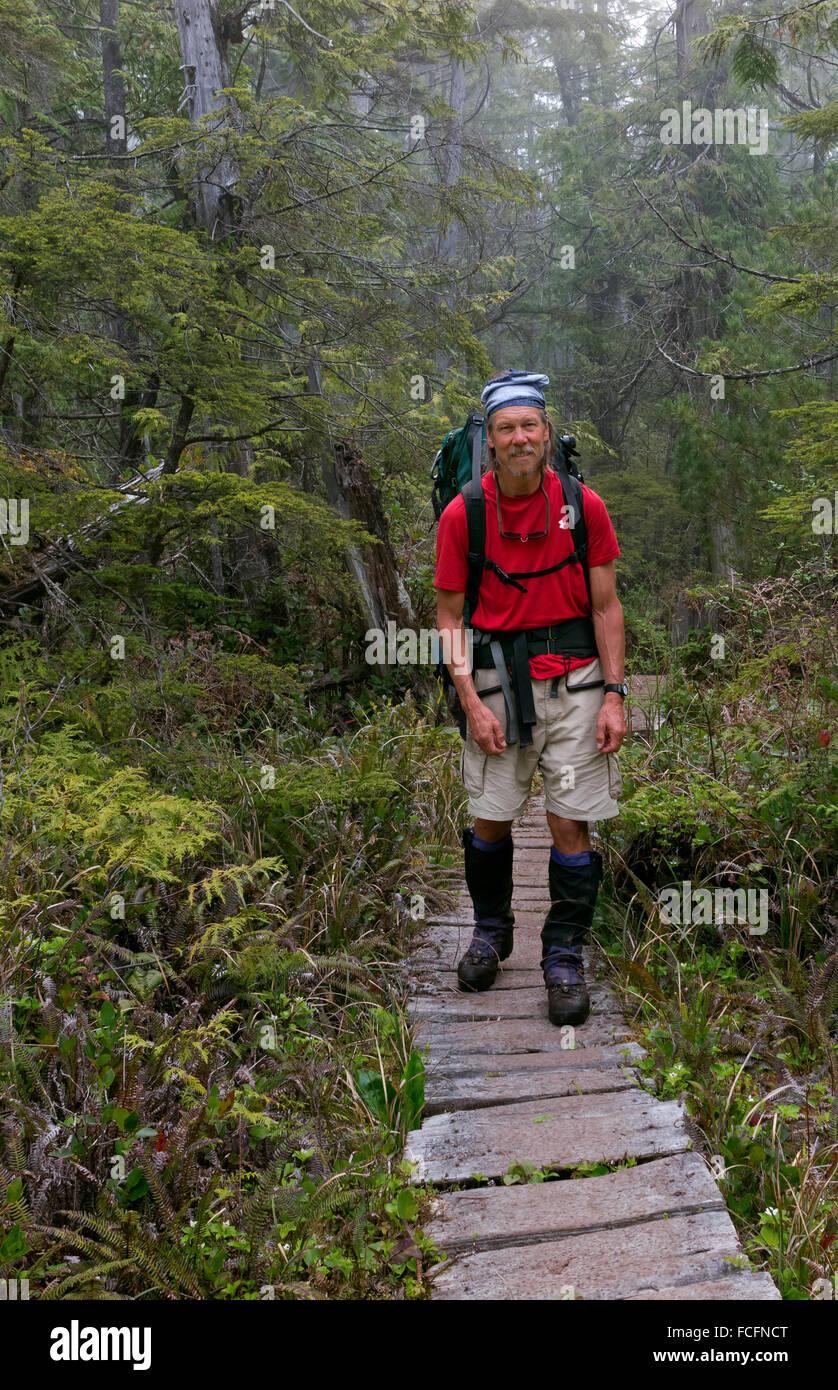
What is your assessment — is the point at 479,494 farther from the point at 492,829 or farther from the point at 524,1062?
the point at 524,1062

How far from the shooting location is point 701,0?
57.2 ft

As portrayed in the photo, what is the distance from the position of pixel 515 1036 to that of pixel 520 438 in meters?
2.24

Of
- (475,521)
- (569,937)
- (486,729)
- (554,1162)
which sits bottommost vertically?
(554,1162)

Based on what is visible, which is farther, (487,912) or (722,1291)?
(487,912)

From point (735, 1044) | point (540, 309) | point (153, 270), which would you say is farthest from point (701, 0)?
point (735, 1044)

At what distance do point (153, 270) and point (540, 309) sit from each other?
1530 cm

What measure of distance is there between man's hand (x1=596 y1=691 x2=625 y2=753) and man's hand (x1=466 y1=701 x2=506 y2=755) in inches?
14.3

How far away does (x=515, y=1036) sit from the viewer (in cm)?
375

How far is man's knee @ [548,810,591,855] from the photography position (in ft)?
12.3

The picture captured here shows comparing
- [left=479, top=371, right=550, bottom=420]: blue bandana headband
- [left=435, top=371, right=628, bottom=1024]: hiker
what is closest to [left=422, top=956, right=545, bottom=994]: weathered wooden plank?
[left=435, top=371, right=628, bottom=1024]: hiker

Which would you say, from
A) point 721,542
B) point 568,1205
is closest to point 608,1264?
point 568,1205

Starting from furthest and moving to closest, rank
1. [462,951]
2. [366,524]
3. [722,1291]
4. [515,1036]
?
[366,524]
[462,951]
[515,1036]
[722,1291]

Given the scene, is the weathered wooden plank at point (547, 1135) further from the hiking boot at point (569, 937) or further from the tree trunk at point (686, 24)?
the tree trunk at point (686, 24)

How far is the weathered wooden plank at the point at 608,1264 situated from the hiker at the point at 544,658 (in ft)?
3.93
